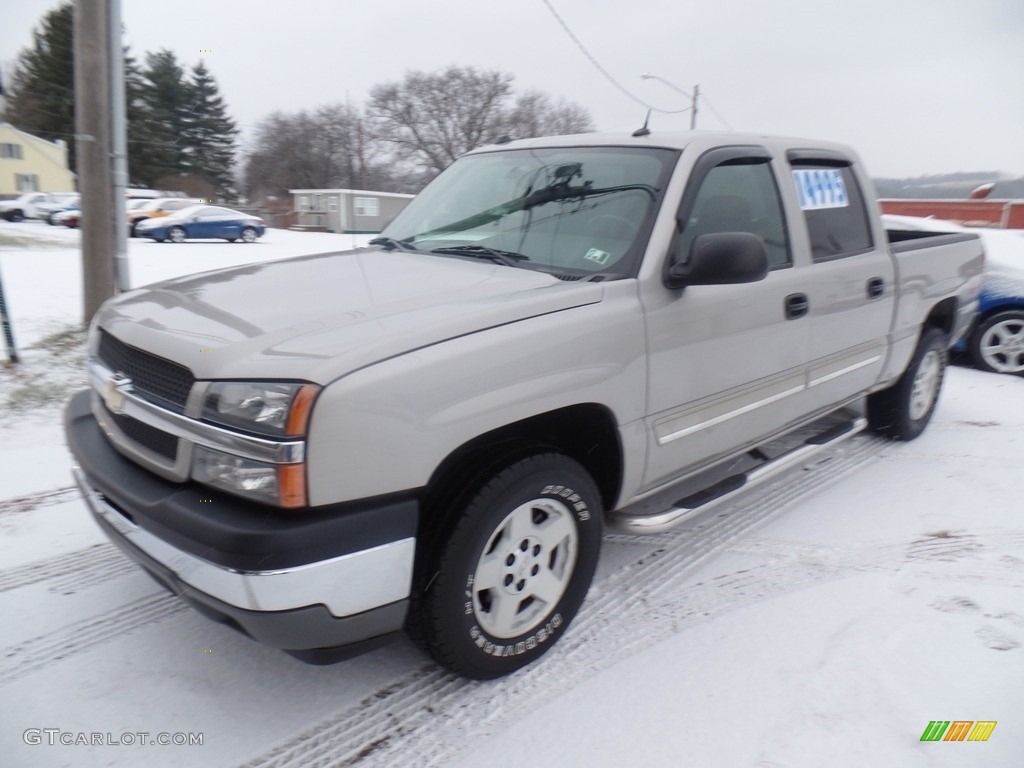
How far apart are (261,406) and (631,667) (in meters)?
1.59

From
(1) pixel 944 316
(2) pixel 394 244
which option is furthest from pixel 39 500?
(1) pixel 944 316

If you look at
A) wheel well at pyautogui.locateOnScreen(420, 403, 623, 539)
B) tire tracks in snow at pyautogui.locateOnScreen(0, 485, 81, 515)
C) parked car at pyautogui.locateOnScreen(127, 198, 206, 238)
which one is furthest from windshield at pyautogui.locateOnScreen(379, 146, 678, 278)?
parked car at pyautogui.locateOnScreen(127, 198, 206, 238)

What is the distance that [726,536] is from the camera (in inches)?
147

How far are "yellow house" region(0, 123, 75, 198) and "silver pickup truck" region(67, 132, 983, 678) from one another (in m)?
61.5

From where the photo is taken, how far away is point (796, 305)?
3500 mm

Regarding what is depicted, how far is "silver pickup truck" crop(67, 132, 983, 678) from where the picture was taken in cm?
205

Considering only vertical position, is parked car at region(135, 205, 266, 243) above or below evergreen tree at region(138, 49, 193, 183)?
below

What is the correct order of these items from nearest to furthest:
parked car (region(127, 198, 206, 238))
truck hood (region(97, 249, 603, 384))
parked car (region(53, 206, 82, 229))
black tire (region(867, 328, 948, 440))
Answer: truck hood (region(97, 249, 603, 384)) < black tire (region(867, 328, 948, 440)) < parked car (region(127, 198, 206, 238)) < parked car (region(53, 206, 82, 229))

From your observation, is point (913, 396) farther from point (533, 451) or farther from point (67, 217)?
point (67, 217)

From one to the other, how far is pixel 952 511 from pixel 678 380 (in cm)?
214

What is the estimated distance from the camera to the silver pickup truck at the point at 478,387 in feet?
6.74

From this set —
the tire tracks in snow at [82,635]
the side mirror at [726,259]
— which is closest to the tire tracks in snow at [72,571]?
the tire tracks in snow at [82,635]

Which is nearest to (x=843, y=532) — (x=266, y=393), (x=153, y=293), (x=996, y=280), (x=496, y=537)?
(x=496, y=537)

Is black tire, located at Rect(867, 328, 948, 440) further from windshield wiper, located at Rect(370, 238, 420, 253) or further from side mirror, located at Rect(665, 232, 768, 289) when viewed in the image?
windshield wiper, located at Rect(370, 238, 420, 253)
